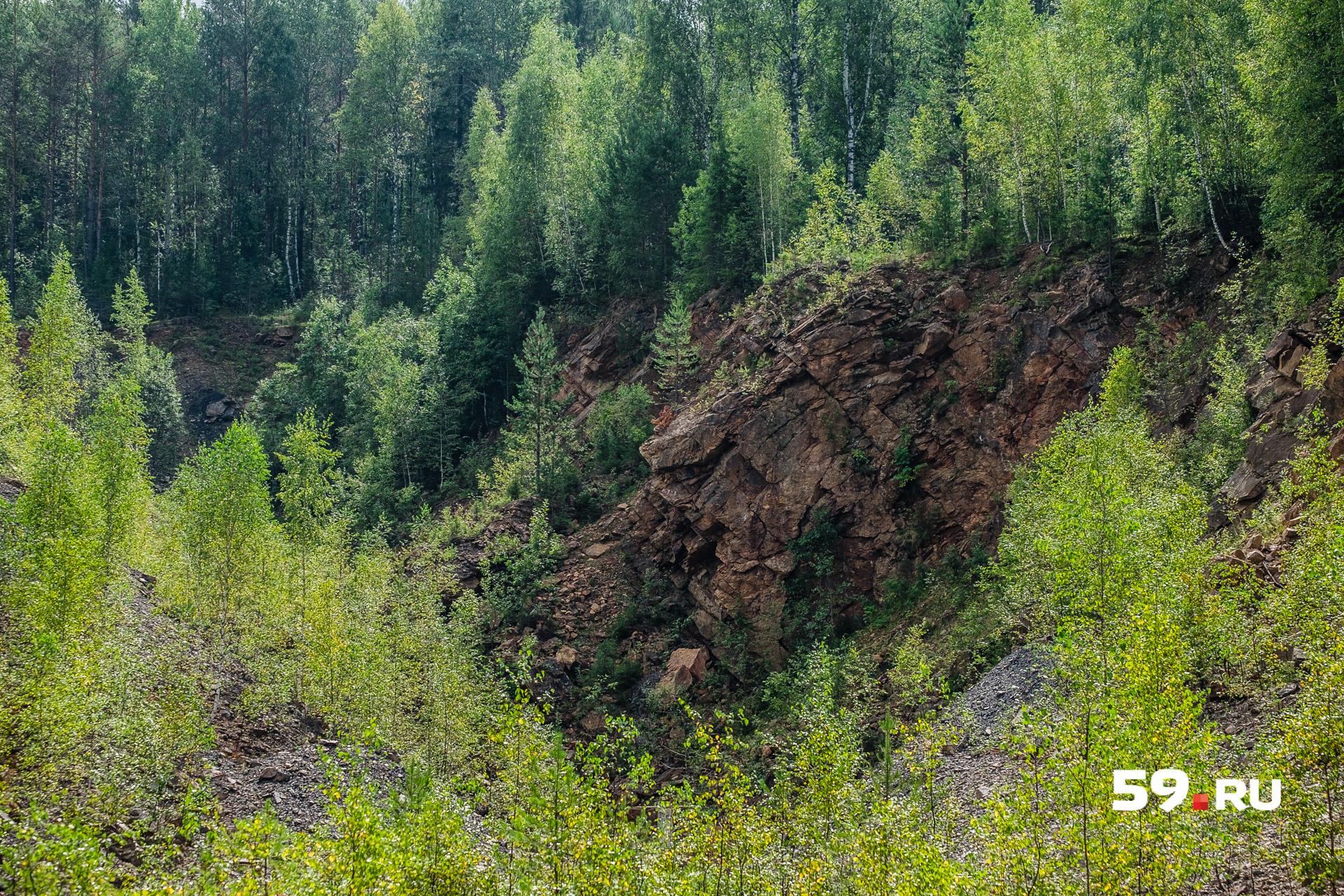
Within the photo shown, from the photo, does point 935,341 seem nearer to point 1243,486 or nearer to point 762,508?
point 762,508

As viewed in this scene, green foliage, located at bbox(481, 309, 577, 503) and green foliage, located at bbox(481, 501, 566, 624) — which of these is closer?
green foliage, located at bbox(481, 501, 566, 624)

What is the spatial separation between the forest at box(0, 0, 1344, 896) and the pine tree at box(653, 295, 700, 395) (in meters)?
0.27

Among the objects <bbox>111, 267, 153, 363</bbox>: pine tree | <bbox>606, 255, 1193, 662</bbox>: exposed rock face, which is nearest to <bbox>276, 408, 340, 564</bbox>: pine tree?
<bbox>606, 255, 1193, 662</bbox>: exposed rock face

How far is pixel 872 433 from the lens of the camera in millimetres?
35375

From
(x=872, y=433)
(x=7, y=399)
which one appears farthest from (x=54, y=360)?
(x=872, y=433)

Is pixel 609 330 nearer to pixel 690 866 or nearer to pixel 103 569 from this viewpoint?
pixel 103 569

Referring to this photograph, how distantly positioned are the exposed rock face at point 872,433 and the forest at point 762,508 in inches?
6.9

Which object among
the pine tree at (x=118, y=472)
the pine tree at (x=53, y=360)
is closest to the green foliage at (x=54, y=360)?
the pine tree at (x=53, y=360)

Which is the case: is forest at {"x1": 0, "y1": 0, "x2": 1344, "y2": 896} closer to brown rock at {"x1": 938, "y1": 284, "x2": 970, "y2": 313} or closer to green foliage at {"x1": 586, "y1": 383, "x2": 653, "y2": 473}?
brown rock at {"x1": 938, "y1": 284, "x2": 970, "y2": 313}

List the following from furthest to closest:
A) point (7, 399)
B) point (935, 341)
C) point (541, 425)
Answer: point (541, 425), point (7, 399), point (935, 341)

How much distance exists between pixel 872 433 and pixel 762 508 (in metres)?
5.29

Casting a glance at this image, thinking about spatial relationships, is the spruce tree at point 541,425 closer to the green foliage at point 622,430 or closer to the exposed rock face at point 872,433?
the green foliage at point 622,430

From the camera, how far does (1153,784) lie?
12.0m

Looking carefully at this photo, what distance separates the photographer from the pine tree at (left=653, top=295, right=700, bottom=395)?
4228 centimetres
